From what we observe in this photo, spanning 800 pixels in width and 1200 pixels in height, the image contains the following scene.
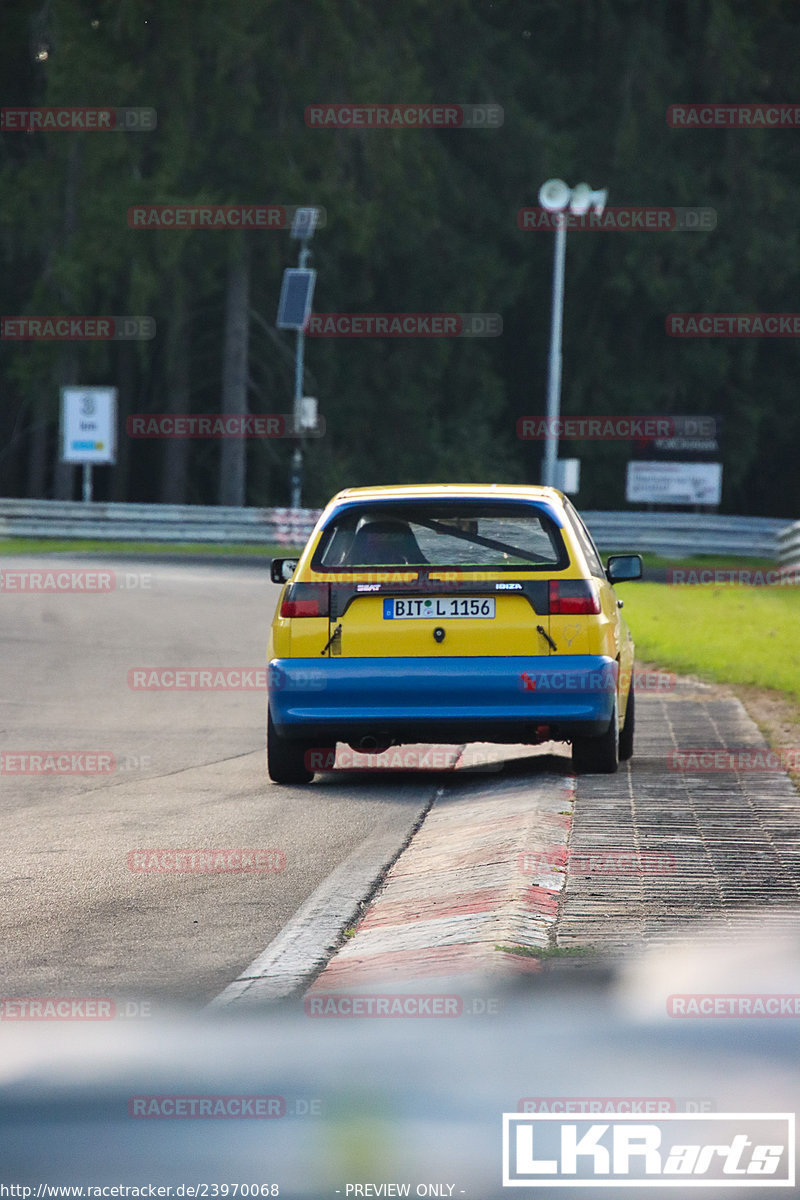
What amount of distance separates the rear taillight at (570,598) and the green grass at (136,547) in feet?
83.9

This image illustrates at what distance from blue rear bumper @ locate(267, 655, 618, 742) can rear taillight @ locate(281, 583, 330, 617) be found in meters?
0.25

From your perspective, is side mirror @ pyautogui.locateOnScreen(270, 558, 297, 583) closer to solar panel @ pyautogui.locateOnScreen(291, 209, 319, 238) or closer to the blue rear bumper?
the blue rear bumper

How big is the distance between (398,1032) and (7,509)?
3589 cm

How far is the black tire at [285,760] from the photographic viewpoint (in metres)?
10.6
